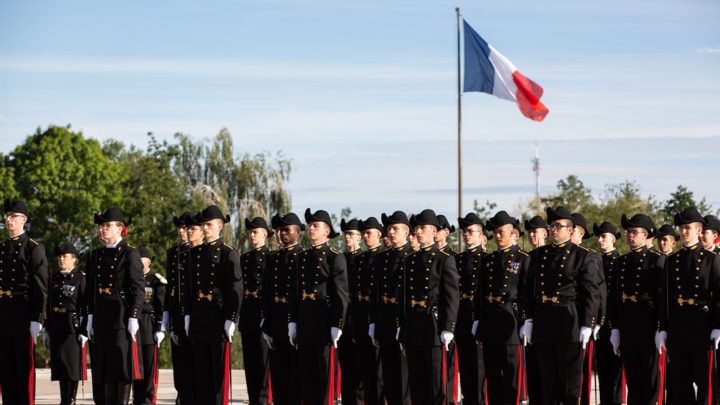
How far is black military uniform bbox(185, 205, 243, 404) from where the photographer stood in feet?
46.9

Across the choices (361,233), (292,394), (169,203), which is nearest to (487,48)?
(361,233)

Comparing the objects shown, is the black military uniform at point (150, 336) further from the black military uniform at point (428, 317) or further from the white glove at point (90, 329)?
the black military uniform at point (428, 317)

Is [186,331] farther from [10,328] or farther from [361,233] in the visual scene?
[361,233]

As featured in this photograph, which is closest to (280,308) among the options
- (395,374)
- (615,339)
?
(395,374)

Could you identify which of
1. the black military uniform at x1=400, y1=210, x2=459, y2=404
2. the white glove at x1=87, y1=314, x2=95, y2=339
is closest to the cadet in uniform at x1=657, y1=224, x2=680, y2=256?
the black military uniform at x1=400, y1=210, x2=459, y2=404

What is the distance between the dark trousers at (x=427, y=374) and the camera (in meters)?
13.8

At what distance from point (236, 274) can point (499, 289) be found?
9.26ft

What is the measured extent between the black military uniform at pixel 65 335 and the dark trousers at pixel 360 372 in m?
3.13

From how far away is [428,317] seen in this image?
543 inches

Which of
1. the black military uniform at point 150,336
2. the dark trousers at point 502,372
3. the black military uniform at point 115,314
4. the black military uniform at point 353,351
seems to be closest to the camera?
the black military uniform at point 115,314

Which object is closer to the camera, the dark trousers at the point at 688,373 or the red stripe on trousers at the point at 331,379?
the dark trousers at the point at 688,373

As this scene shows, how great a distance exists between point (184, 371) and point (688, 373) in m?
5.31

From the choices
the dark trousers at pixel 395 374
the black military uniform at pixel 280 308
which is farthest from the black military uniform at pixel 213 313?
the dark trousers at pixel 395 374

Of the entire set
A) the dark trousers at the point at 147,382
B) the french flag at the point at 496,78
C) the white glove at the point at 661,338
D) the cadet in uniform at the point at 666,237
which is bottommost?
the dark trousers at the point at 147,382
